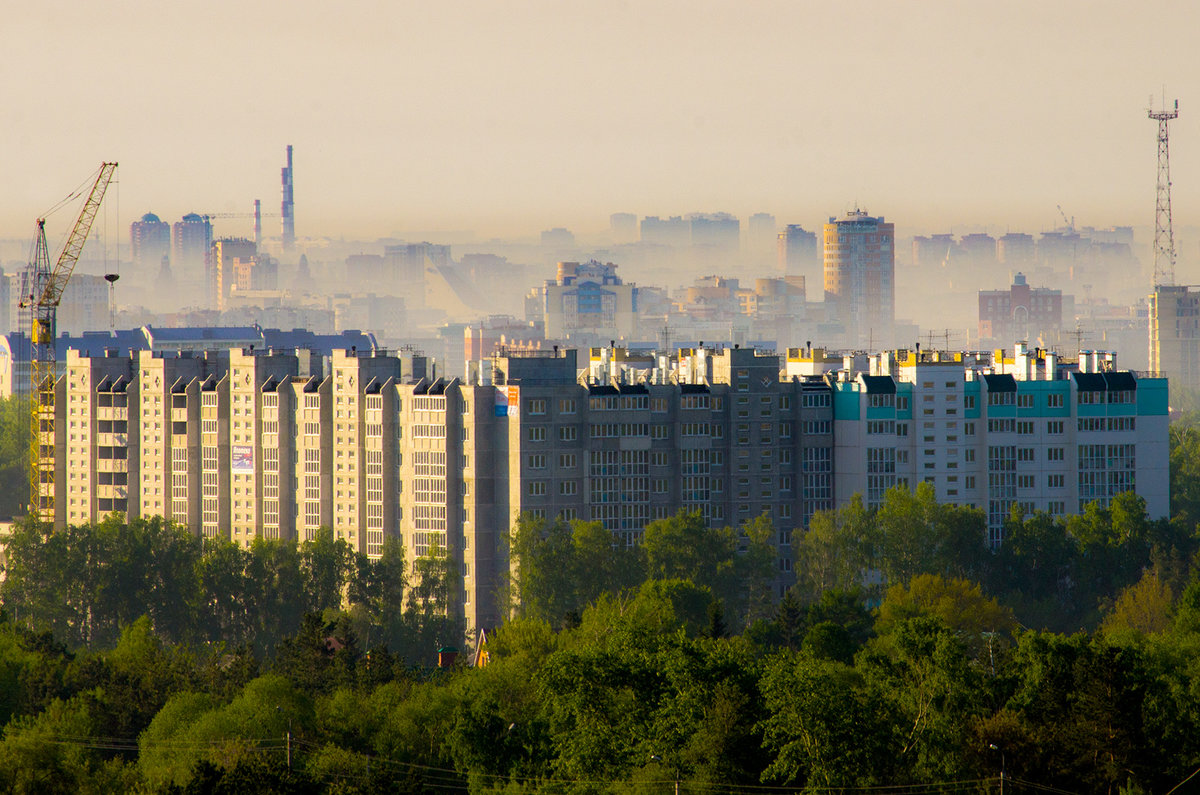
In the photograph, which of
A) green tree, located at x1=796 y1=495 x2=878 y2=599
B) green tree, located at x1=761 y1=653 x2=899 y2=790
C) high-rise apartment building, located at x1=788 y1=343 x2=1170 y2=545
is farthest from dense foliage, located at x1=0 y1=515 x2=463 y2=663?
green tree, located at x1=761 y1=653 x2=899 y2=790

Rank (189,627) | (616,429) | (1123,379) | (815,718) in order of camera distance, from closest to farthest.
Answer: (815,718) → (189,627) → (616,429) → (1123,379)

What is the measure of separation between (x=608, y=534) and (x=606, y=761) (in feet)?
130

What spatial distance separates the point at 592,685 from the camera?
56.9m

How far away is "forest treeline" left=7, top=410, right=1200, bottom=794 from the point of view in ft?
176

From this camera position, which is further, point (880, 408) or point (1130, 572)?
point (880, 408)

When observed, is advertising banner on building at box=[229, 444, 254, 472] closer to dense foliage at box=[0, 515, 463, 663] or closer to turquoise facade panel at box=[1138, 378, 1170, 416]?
dense foliage at box=[0, 515, 463, 663]

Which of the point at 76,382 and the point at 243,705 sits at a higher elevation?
the point at 76,382

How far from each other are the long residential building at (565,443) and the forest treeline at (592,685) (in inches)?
196

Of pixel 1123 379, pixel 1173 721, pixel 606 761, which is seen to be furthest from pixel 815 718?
pixel 1123 379

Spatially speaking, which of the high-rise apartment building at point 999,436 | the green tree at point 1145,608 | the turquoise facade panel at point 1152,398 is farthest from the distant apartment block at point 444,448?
the green tree at point 1145,608

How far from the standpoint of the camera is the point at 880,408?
10412 centimetres

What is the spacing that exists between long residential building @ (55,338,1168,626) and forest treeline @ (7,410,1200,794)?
16.3ft

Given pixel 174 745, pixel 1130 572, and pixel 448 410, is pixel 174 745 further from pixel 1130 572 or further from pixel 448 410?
pixel 1130 572

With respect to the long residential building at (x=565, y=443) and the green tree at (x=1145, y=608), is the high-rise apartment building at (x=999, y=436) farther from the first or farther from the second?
the green tree at (x=1145, y=608)
